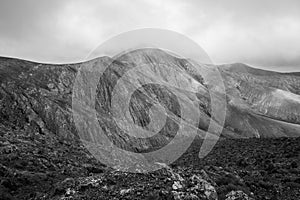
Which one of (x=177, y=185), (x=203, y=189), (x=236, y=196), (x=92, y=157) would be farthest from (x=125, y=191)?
(x=92, y=157)

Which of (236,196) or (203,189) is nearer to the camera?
(236,196)

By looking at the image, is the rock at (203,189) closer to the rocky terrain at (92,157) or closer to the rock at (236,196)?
the rocky terrain at (92,157)

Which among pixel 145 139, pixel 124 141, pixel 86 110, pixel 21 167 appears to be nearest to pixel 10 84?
pixel 86 110

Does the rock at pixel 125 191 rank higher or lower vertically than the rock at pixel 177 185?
lower

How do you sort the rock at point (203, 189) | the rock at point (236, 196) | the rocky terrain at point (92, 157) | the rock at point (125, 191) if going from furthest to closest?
the rocky terrain at point (92, 157)
the rock at point (203, 189)
the rock at point (125, 191)
the rock at point (236, 196)

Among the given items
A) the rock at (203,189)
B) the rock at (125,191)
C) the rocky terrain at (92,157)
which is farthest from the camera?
the rocky terrain at (92,157)

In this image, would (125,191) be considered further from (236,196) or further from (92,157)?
(92,157)

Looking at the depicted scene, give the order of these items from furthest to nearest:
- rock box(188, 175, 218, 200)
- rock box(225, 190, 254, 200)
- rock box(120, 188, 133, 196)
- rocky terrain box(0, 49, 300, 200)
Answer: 1. rocky terrain box(0, 49, 300, 200)
2. rock box(188, 175, 218, 200)
3. rock box(120, 188, 133, 196)
4. rock box(225, 190, 254, 200)

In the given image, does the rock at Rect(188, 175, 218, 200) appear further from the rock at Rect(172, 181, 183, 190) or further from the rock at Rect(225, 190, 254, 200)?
the rock at Rect(225, 190, 254, 200)

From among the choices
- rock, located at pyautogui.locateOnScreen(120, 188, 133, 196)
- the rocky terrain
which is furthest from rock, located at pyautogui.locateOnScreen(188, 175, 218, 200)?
rock, located at pyautogui.locateOnScreen(120, 188, 133, 196)

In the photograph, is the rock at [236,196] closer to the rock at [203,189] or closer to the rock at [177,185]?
the rock at [203,189]

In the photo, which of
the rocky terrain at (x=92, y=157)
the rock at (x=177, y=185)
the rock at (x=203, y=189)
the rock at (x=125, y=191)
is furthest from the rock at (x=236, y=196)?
the rock at (x=125, y=191)

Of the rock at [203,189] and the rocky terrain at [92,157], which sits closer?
the rock at [203,189]

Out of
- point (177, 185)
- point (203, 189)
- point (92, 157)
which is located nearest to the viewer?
point (177, 185)
